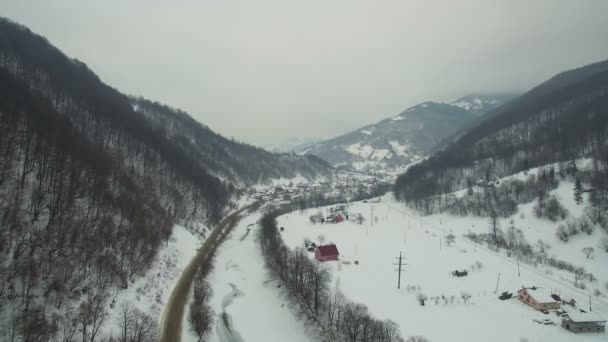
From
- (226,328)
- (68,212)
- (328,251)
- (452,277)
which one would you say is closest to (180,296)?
(226,328)

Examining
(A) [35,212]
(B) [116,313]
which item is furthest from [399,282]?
(A) [35,212]

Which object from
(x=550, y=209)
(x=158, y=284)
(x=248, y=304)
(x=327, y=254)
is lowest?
(x=248, y=304)

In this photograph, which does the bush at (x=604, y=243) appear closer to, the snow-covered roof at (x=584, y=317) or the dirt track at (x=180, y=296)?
the snow-covered roof at (x=584, y=317)

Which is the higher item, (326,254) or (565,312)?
(326,254)

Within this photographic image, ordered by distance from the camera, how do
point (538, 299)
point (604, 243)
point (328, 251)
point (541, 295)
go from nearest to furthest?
point (538, 299) → point (541, 295) → point (604, 243) → point (328, 251)

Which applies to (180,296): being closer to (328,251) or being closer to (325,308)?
(325,308)

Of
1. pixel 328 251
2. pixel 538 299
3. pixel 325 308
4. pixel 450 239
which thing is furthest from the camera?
pixel 450 239

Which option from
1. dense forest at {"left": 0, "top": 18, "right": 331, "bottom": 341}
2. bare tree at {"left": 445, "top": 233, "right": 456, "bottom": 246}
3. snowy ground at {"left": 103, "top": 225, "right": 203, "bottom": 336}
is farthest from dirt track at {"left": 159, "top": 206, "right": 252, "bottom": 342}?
bare tree at {"left": 445, "top": 233, "right": 456, "bottom": 246}
